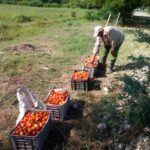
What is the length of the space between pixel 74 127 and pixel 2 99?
232 centimetres

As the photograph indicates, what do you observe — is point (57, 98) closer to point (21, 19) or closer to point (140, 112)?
point (140, 112)

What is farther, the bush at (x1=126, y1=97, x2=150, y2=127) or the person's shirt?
the person's shirt

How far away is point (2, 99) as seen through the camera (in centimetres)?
826

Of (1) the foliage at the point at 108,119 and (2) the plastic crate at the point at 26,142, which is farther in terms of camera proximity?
(1) the foliage at the point at 108,119

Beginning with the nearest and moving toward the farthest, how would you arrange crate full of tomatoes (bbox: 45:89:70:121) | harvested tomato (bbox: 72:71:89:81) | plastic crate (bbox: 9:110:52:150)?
plastic crate (bbox: 9:110:52:150), crate full of tomatoes (bbox: 45:89:70:121), harvested tomato (bbox: 72:71:89:81)

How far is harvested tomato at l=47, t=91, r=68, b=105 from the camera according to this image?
7207 mm

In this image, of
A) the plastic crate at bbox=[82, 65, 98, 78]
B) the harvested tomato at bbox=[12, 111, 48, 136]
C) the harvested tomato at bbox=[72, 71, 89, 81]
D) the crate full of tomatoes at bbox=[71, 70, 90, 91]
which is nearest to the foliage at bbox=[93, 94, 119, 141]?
the harvested tomato at bbox=[12, 111, 48, 136]

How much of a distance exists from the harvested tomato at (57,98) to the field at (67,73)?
1.19 feet

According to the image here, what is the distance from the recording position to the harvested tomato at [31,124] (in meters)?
5.89

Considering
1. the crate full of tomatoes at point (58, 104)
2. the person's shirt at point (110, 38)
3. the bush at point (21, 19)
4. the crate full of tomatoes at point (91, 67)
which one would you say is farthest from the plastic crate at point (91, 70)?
the bush at point (21, 19)

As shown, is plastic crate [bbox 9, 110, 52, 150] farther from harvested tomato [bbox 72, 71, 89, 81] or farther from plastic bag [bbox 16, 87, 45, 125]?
harvested tomato [bbox 72, 71, 89, 81]

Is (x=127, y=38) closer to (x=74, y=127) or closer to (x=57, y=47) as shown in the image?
(x=57, y=47)

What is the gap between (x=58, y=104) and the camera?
7.07m

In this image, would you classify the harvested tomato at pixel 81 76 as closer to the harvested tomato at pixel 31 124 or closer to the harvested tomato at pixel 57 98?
the harvested tomato at pixel 57 98
